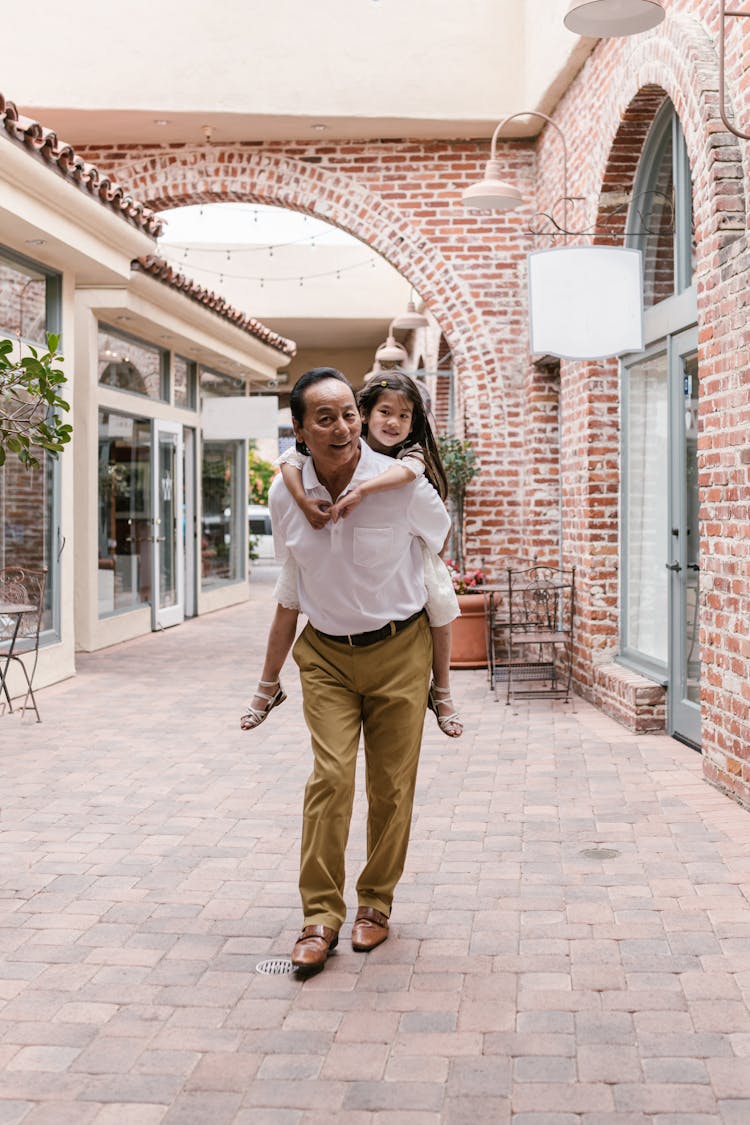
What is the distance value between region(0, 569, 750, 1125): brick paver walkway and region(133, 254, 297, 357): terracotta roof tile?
503cm

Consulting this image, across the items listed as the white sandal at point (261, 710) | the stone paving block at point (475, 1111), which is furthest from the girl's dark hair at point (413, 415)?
the stone paving block at point (475, 1111)

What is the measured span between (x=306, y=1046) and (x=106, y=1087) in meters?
0.48

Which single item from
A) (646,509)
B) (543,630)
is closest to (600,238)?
(646,509)

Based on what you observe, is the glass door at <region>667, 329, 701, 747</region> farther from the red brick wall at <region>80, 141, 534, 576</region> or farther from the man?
the red brick wall at <region>80, 141, 534, 576</region>

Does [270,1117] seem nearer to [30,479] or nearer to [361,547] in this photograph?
[361,547]

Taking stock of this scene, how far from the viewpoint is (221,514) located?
52.6 ft

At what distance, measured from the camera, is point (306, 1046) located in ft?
9.37

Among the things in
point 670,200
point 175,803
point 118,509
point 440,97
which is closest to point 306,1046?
point 175,803

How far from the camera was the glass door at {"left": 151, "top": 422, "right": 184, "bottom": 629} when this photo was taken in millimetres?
12789

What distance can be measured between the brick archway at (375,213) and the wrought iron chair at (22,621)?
152 inches

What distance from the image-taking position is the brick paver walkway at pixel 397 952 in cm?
262

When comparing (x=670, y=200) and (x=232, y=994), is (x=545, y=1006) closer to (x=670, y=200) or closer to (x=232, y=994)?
(x=232, y=994)

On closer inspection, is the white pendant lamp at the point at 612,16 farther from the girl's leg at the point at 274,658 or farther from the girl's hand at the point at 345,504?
the girl's leg at the point at 274,658

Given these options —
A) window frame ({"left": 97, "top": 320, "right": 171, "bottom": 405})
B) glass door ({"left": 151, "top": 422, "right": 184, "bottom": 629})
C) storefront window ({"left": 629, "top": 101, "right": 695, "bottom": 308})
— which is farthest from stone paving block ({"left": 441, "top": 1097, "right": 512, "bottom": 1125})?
glass door ({"left": 151, "top": 422, "right": 184, "bottom": 629})
